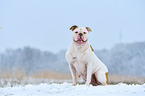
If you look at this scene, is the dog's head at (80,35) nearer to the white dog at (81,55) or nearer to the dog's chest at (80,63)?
the white dog at (81,55)

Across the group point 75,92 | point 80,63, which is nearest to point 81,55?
point 80,63

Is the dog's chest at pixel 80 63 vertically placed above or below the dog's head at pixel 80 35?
below

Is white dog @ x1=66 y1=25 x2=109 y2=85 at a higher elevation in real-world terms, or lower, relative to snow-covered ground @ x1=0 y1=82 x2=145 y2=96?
higher

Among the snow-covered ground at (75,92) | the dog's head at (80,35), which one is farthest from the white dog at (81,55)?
Answer: the snow-covered ground at (75,92)

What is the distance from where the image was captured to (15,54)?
17875 mm

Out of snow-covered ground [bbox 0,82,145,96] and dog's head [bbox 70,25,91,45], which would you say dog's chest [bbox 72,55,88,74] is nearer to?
dog's head [bbox 70,25,91,45]

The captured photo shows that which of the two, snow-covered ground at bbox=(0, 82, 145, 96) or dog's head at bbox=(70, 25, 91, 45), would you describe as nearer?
snow-covered ground at bbox=(0, 82, 145, 96)

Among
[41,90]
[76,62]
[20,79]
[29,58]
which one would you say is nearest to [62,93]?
[41,90]

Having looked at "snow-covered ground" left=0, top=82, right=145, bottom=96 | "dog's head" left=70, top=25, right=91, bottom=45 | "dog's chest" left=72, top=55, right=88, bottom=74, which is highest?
"dog's head" left=70, top=25, right=91, bottom=45

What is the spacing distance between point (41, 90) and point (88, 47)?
1387mm

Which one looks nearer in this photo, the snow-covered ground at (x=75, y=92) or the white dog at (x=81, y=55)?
the snow-covered ground at (x=75, y=92)

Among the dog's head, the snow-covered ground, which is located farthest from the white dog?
the snow-covered ground

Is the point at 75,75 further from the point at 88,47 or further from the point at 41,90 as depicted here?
the point at 41,90

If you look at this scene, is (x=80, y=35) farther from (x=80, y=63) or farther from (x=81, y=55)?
(x=80, y=63)
